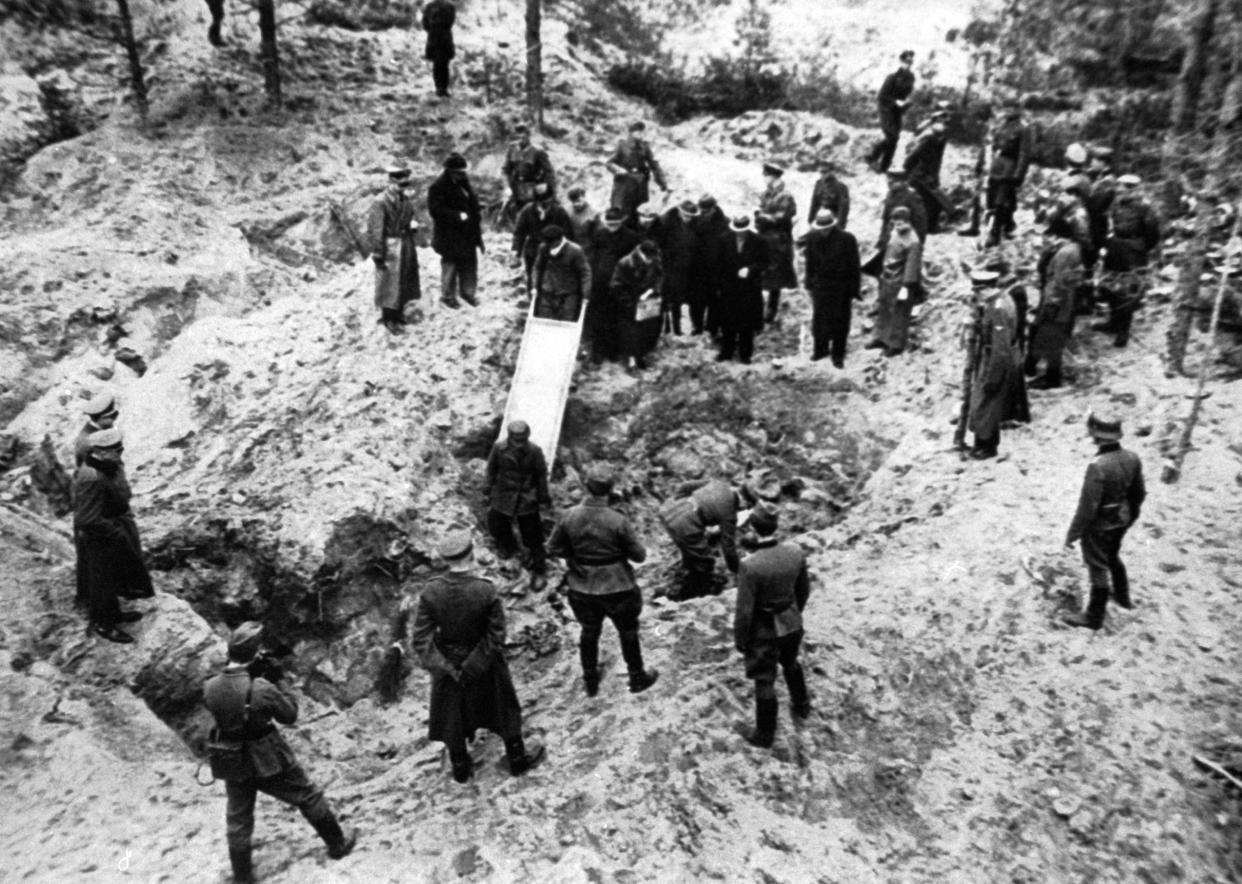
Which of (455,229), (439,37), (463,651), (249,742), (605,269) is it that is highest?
(439,37)

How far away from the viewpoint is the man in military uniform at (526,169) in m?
11.6

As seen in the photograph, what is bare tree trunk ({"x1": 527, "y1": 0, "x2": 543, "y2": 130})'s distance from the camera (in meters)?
14.8

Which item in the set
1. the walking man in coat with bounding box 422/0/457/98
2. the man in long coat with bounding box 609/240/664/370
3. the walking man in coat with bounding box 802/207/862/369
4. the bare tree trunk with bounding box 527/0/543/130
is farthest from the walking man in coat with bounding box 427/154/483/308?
the walking man in coat with bounding box 422/0/457/98

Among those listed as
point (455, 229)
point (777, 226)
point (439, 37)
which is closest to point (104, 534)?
point (455, 229)

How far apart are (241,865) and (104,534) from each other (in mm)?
2897

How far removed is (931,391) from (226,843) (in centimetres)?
806

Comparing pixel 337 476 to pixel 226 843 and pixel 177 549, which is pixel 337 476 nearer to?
pixel 177 549

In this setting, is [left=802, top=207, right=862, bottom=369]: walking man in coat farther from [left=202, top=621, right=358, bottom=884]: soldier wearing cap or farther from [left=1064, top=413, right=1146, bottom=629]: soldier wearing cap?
[left=202, top=621, right=358, bottom=884]: soldier wearing cap

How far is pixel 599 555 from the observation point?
630 cm

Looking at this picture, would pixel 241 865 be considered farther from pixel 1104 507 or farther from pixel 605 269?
pixel 605 269

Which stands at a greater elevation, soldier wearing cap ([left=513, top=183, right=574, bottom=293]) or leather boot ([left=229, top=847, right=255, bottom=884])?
soldier wearing cap ([left=513, top=183, right=574, bottom=293])

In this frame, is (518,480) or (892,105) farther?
(892,105)

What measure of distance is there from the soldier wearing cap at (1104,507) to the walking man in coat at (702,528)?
261cm

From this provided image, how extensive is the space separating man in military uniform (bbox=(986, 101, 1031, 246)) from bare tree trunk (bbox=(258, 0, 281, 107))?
427 inches
